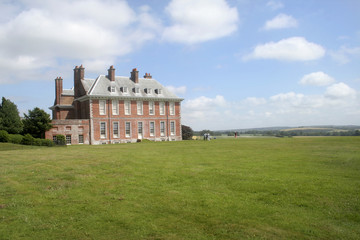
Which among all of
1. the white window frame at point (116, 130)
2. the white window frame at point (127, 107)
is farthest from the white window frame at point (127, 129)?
the white window frame at point (127, 107)

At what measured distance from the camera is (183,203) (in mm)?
9023

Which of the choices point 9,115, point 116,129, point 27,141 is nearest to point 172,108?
point 116,129

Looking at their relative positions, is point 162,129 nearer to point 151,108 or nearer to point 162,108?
point 162,108

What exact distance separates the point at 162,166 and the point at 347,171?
28.4ft

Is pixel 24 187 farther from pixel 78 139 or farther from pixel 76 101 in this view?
pixel 76 101

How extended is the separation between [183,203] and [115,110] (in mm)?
41925

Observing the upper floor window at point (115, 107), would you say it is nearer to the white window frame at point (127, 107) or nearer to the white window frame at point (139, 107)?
the white window frame at point (127, 107)

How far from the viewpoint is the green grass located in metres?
7.01

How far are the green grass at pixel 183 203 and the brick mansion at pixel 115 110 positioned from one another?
32313mm

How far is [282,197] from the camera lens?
941 cm

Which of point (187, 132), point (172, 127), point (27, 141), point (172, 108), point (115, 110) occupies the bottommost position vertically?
point (27, 141)

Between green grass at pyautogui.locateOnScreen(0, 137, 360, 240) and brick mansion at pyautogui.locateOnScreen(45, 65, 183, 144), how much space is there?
32.3 meters

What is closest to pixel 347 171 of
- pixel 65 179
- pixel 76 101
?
pixel 65 179

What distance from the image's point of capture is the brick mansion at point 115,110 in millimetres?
46281
